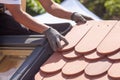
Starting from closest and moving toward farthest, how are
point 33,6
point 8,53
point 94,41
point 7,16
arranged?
point 94,41 → point 8,53 → point 7,16 → point 33,6

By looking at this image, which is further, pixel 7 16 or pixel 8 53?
pixel 7 16

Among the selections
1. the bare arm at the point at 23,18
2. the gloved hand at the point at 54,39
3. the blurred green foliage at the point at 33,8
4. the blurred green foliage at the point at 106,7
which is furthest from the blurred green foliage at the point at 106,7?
the gloved hand at the point at 54,39

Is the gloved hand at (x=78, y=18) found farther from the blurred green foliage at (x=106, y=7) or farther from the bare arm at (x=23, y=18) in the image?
the blurred green foliage at (x=106, y=7)

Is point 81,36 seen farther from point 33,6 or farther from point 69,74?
point 33,6

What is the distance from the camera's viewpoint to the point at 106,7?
10625 millimetres

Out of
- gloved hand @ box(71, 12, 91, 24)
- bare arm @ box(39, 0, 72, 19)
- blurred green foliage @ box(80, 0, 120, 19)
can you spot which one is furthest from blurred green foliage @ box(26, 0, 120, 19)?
gloved hand @ box(71, 12, 91, 24)

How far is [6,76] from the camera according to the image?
2.06m

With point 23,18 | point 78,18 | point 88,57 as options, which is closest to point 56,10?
point 78,18

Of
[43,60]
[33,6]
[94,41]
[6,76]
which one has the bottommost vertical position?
[33,6]

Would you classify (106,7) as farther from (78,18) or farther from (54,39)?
(54,39)

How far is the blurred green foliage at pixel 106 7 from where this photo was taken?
33.3ft

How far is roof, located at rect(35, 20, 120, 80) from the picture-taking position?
1795 mm

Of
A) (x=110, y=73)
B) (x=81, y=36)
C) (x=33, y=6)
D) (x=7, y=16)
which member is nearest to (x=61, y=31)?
(x=81, y=36)

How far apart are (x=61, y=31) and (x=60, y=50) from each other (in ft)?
0.81
